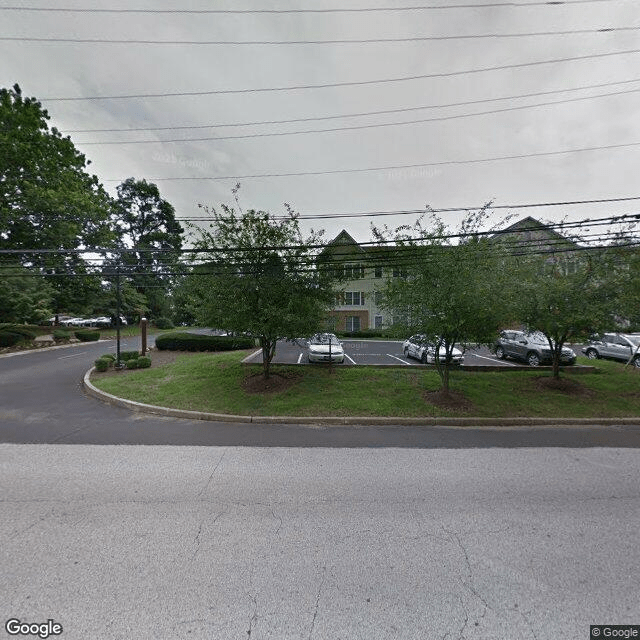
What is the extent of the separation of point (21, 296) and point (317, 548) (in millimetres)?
22682

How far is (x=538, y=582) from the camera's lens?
91.4 inches

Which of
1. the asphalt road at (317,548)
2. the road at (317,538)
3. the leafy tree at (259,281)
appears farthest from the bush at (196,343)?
the asphalt road at (317,548)

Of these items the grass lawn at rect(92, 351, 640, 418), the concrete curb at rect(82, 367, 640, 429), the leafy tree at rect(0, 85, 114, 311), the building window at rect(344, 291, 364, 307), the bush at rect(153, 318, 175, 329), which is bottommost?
the concrete curb at rect(82, 367, 640, 429)

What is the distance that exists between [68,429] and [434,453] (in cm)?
671

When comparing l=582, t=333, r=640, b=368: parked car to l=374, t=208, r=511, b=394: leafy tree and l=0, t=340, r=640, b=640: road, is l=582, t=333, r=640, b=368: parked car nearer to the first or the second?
l=374, t=208, r=511, b=394: leafy tree

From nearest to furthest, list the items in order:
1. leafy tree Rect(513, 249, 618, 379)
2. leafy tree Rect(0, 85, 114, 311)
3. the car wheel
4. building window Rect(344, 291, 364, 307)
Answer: leafy tree Rect(513, 249, 618, 379) < the car wheel < leafy tree Rect(0, 85, 114, 311) < building window Rect(344, 291, 364, 307)

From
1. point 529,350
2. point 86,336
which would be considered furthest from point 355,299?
point 86,336

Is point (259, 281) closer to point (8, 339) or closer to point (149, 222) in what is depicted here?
point (8, 339)

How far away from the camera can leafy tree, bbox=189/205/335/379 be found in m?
7.86

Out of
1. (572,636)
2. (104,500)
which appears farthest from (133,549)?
(572,636)

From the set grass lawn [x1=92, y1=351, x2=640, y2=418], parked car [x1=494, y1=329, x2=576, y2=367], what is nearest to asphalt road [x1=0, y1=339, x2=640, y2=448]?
grass lawn [x1=92, y1=351, x2=640, y2=418]

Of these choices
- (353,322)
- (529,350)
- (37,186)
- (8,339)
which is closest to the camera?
(529,350)

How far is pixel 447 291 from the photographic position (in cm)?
717

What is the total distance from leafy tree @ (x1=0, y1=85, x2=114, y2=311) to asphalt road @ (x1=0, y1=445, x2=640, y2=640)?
15940 millimetres
